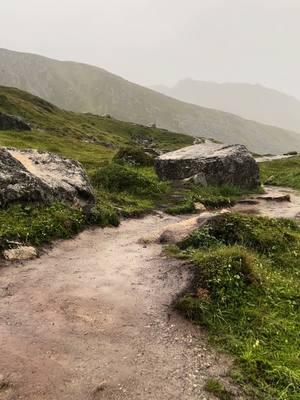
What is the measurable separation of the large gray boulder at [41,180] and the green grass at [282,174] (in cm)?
2353

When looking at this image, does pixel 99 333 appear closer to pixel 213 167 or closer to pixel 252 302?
pixel 252 302

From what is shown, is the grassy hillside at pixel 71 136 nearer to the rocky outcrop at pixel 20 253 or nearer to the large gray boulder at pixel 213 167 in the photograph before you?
the large gray boulder at pixel 213 167

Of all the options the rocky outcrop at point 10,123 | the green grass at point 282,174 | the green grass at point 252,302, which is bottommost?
the green grass at point 252,302

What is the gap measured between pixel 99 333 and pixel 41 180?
479 inches

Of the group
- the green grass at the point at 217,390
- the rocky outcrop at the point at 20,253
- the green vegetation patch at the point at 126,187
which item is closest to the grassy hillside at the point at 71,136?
the green vegetation patch at the point at 126,187

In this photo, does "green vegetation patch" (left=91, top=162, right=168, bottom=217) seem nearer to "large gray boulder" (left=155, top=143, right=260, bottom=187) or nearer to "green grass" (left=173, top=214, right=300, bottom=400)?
"large gray boulder" (left=155, top=143, right=260, bottom=187)

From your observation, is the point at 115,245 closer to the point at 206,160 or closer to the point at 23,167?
the point at 23,167

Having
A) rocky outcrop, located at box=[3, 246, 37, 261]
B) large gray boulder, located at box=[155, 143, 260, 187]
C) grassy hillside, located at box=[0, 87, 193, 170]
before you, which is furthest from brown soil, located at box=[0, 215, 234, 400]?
grassy hillside, located at box=[0, 87, 193, 170]

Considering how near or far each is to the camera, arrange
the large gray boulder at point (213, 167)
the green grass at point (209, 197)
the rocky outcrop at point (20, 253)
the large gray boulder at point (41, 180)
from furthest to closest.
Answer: the large gray boulder at point (213, 167) → the green grass at point (209, 197) → the large gray boulder at point (41, 180) → the rocky outcrop at point (20, 253)

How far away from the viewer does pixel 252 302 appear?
40.4 ft

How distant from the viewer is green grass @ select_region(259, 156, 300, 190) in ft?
141

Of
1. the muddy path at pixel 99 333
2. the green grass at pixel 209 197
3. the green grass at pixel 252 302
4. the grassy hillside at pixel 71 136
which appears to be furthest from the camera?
the grassy hillside at pixel 71 136

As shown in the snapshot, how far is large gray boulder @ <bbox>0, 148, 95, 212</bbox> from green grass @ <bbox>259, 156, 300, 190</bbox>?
2353 centimetres

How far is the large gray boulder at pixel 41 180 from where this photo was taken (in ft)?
66.1
